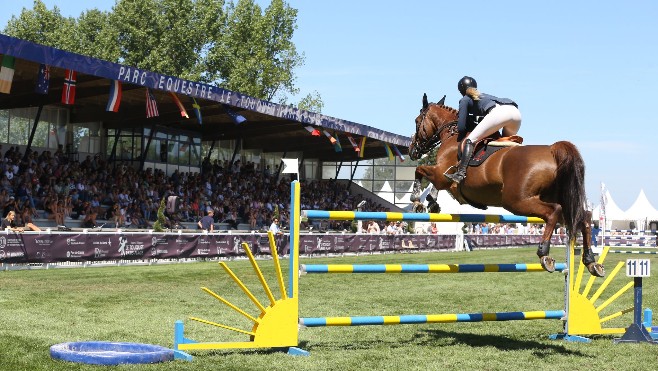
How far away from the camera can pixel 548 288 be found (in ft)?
55.1

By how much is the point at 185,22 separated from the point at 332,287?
48200mm

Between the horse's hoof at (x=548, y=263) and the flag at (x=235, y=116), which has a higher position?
the flag at (x=235, y=116)

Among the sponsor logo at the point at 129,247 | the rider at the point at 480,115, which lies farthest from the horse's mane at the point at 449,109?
the sponsor logo at the point at 129,247

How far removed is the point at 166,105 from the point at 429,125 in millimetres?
24095

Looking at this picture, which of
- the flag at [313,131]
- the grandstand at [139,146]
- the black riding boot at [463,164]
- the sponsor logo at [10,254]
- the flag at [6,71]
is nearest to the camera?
the black riding boot at [463,164]

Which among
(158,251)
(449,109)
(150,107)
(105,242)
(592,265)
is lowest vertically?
(158,251)

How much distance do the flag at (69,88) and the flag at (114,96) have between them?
1176 millimetres

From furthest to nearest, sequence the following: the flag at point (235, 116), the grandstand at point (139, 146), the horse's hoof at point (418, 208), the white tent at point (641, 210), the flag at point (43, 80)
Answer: the white tent at point (641, 210) < the flag at point (235, 116) < the grandstand at point (139, 146) < the flag at point (43, 80) < the horse's hoof at point (418, 208)

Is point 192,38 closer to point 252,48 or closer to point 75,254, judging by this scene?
point 252,48

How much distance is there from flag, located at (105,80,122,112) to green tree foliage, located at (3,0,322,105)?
3502cm

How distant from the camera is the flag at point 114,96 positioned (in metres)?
24.8

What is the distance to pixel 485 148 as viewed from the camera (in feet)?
27.6

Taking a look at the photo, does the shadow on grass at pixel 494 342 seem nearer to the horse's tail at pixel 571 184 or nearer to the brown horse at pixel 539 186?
the brown horse at pixel 539 186

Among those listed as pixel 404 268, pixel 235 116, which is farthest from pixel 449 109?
pixel 235 116
